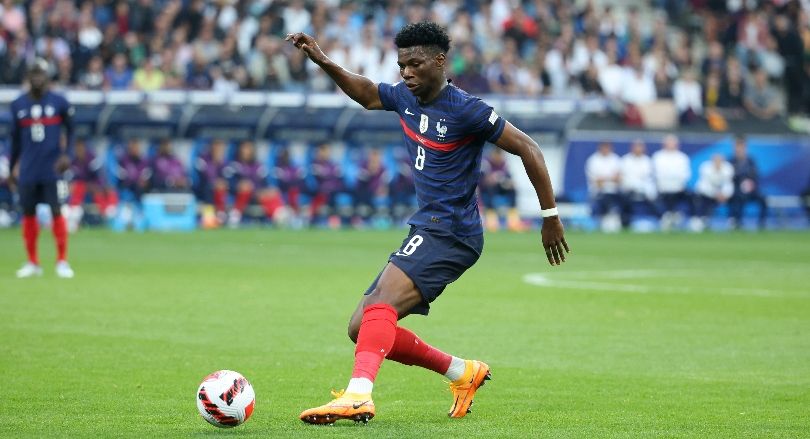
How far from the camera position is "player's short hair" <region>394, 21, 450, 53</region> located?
7801mm

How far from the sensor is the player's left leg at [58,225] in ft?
57.0

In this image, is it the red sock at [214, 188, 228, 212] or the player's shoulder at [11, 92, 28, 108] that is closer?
the player's shoulder at [11, 92, 28, 108]

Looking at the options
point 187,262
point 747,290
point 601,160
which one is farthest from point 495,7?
point 747,290

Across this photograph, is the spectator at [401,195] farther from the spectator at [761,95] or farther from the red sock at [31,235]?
the red sock at [31,235]

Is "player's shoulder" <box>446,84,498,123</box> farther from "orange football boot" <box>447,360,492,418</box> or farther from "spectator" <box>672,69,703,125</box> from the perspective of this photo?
"spectator" <box>672,69,703,125</box>

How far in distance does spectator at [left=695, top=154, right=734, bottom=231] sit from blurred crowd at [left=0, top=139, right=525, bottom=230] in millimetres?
4138

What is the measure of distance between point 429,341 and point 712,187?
21978mm

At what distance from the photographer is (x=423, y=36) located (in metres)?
7.80

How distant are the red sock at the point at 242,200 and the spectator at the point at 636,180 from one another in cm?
833

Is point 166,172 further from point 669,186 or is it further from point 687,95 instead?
point 687,95

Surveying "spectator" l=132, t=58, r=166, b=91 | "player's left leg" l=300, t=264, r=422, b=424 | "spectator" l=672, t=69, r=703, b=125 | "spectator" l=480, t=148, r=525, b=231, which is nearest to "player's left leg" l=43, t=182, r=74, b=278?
"player's left leg" l=300, t=264, r=422, b=424

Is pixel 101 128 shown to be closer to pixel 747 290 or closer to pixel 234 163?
pixel 234 163

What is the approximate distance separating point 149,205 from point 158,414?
22596 millimetres

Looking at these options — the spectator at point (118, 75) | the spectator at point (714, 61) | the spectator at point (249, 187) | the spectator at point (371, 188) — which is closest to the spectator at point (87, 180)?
the spectator at point (118, 75)
